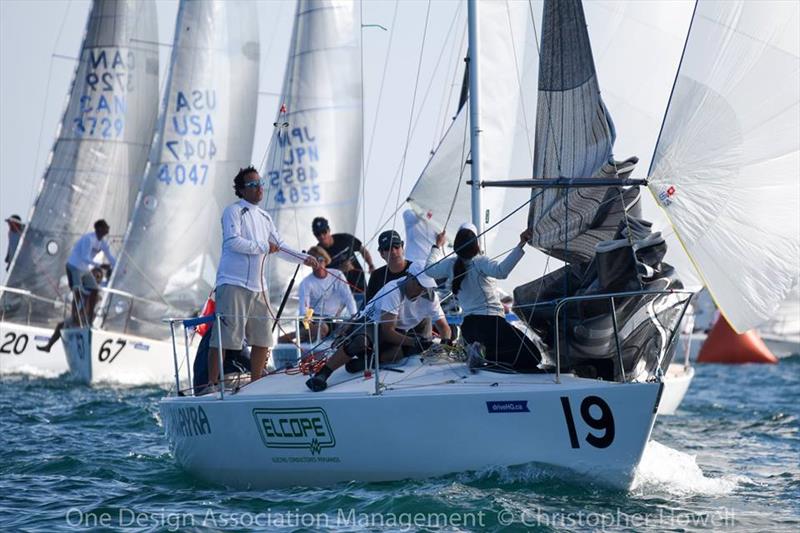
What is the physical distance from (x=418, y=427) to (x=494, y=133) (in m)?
7.13

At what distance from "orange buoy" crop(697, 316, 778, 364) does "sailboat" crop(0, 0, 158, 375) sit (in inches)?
631

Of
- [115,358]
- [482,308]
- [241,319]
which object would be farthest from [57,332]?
[482,308]

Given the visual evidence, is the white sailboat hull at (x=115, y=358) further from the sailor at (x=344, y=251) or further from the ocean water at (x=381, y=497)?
the ocean water at (x=381, y=497)

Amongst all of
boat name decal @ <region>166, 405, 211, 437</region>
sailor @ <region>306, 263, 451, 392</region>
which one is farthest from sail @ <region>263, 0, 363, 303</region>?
sailor @ <region>306, 263, 451, 392</region>

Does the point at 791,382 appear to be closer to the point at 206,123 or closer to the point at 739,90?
the point at 206,123

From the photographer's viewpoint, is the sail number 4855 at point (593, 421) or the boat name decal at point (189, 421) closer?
the sail number 4855 at point (593, 421)

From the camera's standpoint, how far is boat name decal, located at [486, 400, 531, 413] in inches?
313

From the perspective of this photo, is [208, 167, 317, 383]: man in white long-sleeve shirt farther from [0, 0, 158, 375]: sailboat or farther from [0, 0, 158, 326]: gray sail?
[0, 0, 158, 326]: gray sail

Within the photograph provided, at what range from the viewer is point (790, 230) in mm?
8352

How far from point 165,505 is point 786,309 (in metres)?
4.58

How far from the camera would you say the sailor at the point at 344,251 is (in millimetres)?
13836

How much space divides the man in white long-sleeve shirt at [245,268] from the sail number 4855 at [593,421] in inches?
92.5

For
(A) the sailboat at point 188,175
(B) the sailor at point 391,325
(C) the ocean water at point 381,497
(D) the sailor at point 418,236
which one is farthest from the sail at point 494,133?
(A) the sailboat at point 188,175

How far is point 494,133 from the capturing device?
14.8 m
